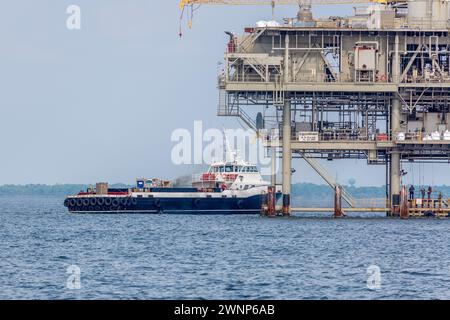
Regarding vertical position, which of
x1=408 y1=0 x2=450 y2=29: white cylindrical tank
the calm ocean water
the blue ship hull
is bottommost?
the calm ocean water

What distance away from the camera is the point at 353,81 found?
95875 mm

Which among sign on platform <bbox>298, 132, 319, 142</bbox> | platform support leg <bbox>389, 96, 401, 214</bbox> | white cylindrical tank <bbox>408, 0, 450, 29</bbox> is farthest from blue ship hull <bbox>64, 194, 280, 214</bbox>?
white cylindrical tank <bbox>408, 0, 450, 29</bbox>

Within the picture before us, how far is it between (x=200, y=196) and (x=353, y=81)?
25.2m

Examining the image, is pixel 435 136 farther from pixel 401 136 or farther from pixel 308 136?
pixel 308 136

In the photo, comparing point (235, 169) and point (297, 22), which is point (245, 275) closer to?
point (297, 22)

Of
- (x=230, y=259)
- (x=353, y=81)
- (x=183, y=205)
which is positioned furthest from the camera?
(x=183, y=205)

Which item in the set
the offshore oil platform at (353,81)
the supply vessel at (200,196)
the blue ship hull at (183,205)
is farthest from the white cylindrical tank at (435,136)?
the blue ship hull at (183,205)

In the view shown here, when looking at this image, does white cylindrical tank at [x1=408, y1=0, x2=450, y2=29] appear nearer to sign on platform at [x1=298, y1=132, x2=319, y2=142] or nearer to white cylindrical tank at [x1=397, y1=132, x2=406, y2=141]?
white cylindrical tank at [x1=397, y1=132, x2=406, y2=141]

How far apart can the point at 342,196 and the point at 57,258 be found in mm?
40986

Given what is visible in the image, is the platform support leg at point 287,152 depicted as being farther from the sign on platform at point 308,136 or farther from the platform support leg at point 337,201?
the platform support leg at point 337,201

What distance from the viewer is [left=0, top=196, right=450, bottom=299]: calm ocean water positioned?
50.6m

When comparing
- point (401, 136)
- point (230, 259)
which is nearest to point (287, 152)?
point (401, 136)
